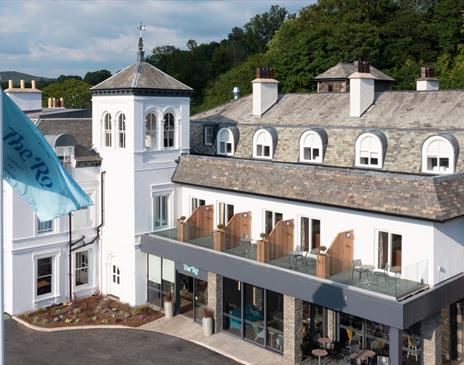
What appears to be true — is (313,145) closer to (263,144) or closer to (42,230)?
(263,144)

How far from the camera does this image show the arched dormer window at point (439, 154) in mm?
25516

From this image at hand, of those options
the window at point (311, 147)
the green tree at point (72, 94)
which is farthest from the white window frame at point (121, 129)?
the green tree at point (72, 94)

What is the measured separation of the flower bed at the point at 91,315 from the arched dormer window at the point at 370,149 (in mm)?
12118

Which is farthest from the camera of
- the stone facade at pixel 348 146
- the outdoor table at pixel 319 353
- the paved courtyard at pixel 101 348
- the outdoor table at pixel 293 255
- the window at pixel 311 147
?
the window at pixel 311 147

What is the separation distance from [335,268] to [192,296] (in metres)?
9.08

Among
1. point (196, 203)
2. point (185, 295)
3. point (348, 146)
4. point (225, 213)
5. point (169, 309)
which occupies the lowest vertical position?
point (169, 309)

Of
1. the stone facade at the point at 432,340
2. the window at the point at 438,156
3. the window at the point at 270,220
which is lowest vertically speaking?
the stone facade at the point at 432,340

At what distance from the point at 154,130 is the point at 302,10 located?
54890 mm

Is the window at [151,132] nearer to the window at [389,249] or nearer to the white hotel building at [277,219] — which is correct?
the white hotel building at [277,219]

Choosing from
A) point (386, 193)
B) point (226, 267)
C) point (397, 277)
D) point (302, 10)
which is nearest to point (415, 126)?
point (386, 193)

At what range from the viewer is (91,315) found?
2830cm

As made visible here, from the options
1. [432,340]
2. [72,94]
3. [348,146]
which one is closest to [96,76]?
[72,94]

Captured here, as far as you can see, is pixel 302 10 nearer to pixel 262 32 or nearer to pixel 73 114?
pixel 262 32

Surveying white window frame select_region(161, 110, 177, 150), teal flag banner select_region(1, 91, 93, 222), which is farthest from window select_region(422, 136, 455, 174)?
teal flag banner select_region(1, 91, 93, 222)
